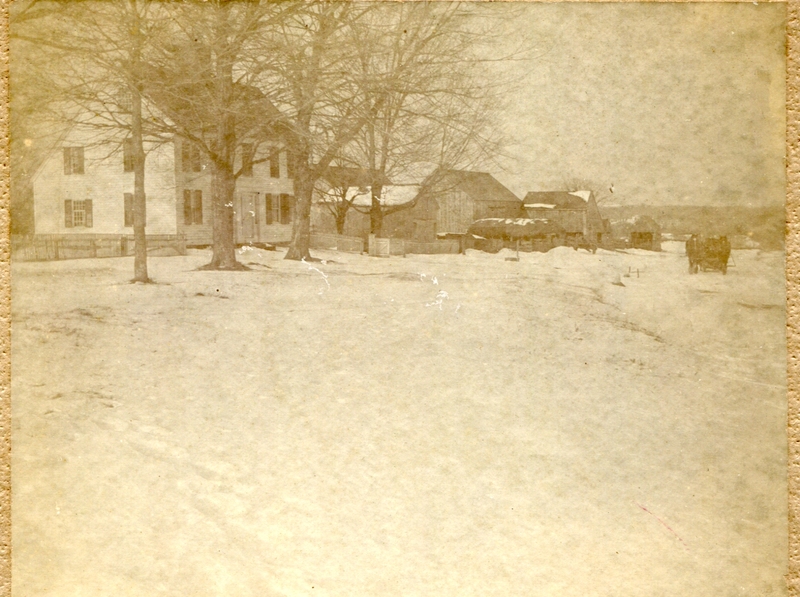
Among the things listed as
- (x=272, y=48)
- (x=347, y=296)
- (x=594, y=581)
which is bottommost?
(x=594, y=581)

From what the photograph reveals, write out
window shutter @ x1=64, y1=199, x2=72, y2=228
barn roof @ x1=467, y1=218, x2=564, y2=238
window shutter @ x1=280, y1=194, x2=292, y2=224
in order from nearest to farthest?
window shutter @ x1=64, y1=199, x2=72, y2=228 → window shutter @ x1=280, y1=194, x2=292, y2=224 → barn roof @ x1=467, y1=218, x2=564, y2=238

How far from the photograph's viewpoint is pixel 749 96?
122 inches

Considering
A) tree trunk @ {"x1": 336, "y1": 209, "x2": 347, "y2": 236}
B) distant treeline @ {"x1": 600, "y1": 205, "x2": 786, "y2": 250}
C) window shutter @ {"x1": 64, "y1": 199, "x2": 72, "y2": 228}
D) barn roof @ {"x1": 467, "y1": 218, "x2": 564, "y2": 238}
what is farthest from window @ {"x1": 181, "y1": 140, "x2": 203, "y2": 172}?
distant treeline @ {"x1": 600, "y1": 205, "x2": 786, "y2": 250}

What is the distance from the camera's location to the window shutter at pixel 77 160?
9.82 ft

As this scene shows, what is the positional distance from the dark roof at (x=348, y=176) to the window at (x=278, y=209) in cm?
26

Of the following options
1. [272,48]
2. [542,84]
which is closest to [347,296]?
[272,48]

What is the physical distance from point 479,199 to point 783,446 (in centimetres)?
204

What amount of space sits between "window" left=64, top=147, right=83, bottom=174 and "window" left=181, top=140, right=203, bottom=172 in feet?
1.70

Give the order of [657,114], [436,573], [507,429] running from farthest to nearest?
[657,114], [507,429], [436,573]

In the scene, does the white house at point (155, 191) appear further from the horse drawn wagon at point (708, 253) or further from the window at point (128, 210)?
the horse drawn wagon at point (708, 253)

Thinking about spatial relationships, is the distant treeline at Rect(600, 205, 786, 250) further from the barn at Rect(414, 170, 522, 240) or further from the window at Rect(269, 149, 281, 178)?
the window at Rect(269, 149, 281, 178)

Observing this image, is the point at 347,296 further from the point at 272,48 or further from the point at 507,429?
the point at 272,48

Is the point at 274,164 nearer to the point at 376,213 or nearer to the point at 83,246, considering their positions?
the point at 376,213

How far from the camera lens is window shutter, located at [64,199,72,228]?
298 cm
